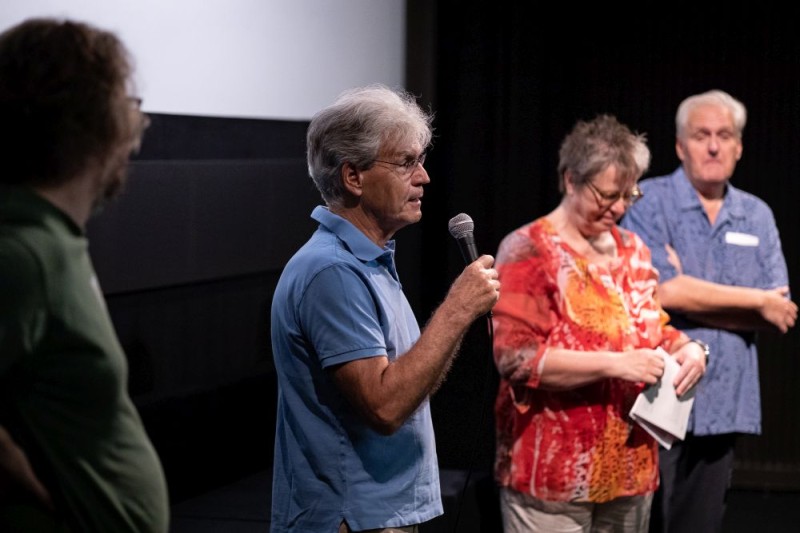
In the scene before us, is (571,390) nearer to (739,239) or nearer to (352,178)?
(739,239)

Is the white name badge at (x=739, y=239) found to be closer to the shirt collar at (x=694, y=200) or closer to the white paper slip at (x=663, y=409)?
the shirt collar at (x=694, y=200)

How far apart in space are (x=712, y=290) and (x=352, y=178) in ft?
5.52

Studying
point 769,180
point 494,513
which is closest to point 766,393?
point 769,180

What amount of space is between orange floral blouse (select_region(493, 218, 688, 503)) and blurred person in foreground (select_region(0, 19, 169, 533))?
5.59 ft

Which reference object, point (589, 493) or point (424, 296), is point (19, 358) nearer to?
point (589, 493)

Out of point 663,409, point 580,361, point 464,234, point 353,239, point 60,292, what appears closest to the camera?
point 60,292

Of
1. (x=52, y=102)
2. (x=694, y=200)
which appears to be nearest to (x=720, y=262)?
(x=694, y=200)

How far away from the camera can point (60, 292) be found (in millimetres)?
1202

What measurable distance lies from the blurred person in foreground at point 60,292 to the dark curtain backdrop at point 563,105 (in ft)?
10.0

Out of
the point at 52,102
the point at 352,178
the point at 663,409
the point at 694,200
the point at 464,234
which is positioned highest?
the point at 52,102

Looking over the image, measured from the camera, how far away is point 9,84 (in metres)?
1.24

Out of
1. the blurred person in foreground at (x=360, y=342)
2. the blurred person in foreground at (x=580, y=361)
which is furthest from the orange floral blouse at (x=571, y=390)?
the blurred person in foreground at (x=360, y=342)

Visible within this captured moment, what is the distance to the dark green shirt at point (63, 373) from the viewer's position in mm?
1179

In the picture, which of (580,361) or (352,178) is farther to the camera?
(580,361)
